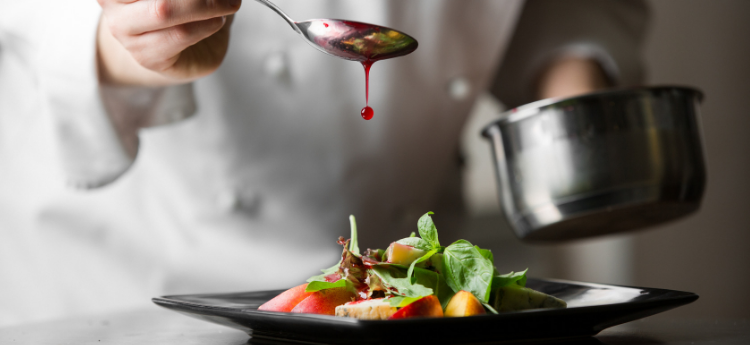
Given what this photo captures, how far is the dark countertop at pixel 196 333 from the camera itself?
17.9 inches

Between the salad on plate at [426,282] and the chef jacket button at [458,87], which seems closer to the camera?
the salad on plate at [426,282]

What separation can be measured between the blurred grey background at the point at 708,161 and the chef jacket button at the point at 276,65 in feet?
2.81

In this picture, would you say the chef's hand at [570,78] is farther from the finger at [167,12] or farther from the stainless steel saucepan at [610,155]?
the finger at [167,12]

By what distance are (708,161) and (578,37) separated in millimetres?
824

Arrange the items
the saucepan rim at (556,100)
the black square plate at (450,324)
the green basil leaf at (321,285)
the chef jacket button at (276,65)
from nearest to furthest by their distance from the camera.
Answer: the black square plate at (450,324)
the green basil leaf at (321,285)
the saucepan rim at (556,100)
the chef jacket button at (276,65)

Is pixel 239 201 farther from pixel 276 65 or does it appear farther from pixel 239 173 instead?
pixel 276 65

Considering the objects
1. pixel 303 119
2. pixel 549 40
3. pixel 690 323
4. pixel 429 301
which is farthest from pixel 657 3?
pixel 429 301

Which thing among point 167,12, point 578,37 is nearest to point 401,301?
point 167,12

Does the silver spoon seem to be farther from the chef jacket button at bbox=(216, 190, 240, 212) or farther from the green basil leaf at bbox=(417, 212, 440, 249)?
the chef jacket button at bbox=(216, 190, 240, 212)

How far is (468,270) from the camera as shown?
0.44 m

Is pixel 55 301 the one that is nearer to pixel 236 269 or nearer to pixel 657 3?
pixel 236 269

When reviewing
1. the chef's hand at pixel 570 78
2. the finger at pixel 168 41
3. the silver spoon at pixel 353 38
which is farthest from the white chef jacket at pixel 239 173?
the silver spoon at pixel 353 38

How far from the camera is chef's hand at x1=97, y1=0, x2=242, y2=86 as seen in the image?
0.51m

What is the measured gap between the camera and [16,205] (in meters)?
1.16
